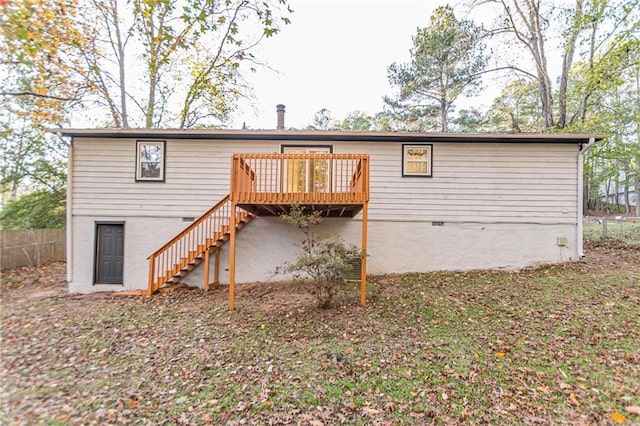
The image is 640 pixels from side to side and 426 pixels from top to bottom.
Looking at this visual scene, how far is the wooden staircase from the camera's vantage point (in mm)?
7457

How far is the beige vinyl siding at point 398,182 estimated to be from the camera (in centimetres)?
809

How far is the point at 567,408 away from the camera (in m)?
2.83

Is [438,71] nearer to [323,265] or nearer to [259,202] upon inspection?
[259,202]

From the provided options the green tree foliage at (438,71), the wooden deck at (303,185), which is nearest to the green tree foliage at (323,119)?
the green tree foliage at (438,71)

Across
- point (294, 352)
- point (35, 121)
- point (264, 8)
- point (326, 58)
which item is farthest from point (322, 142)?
point (35, 121)

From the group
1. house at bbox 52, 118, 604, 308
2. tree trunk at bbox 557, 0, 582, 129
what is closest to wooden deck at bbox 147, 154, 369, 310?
house at bbox 52, 118, 604, 308

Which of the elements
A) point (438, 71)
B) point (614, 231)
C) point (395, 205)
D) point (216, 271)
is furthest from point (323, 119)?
point (216, 271)

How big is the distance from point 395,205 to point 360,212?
1.07 metres

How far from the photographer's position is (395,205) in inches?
323

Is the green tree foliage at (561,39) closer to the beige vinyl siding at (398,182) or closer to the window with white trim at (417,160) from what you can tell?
the beige vinyl siding at (398,182)

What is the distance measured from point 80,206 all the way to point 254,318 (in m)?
6.60

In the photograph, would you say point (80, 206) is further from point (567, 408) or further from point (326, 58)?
point (326, 58)

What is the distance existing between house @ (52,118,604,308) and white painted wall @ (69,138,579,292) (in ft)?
0.10

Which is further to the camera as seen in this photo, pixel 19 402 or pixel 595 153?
pixel 595 153
